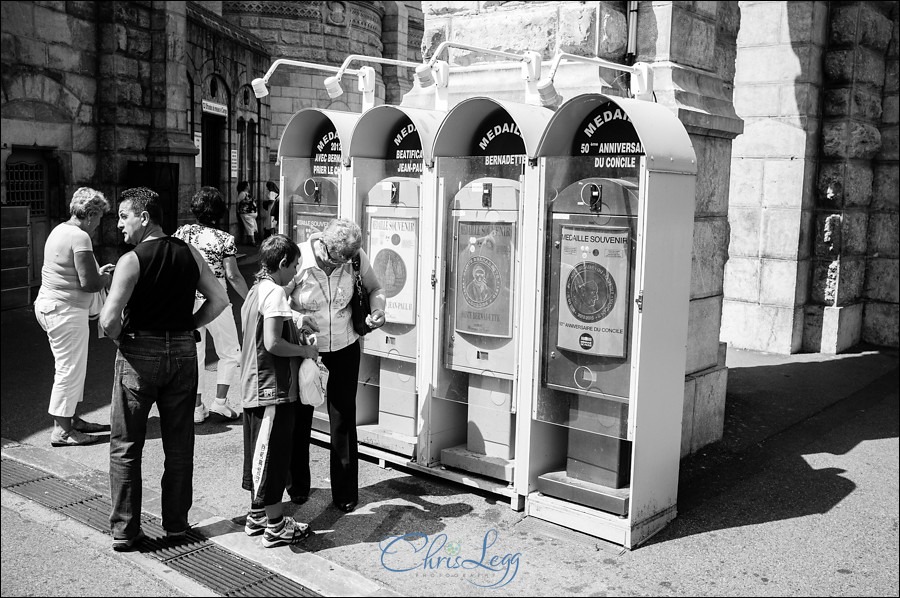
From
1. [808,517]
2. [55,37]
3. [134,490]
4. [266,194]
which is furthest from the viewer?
[266,194]

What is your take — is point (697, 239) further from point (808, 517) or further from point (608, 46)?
point (808, 517)

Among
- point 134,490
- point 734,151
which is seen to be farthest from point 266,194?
point 134,490

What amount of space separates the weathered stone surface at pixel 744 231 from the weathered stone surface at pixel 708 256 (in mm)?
3885

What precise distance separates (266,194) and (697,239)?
2039 centimetres

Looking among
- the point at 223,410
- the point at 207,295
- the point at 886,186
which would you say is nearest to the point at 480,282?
the point at 207,295

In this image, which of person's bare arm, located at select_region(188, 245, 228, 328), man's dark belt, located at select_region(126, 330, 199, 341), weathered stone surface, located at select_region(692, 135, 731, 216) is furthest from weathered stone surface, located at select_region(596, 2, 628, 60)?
man's dark belt, located at select_region(126, 330, 199, 341)

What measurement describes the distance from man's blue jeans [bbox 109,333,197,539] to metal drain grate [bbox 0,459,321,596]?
14cm

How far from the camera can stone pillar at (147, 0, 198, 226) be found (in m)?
13.1

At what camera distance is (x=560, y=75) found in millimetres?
6176

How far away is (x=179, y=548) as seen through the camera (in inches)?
183

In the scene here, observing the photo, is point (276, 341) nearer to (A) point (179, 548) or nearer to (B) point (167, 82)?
(A) point (179, 548)

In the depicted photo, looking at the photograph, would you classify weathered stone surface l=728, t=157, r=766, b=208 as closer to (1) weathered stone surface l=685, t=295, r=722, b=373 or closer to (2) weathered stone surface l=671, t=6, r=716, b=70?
(2) weathered stone surface l=671, t=6, r=716, b=70

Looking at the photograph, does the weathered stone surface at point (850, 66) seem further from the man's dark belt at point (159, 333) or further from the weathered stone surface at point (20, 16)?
the weathered stone surface at point (20, 16)

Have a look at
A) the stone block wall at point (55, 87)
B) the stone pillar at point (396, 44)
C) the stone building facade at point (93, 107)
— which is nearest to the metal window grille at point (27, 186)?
the stone building facade at point (93, 107)
